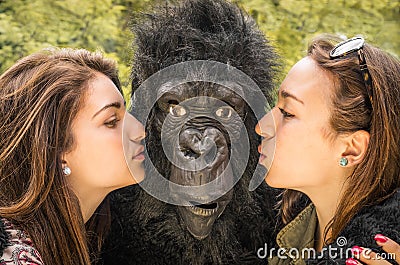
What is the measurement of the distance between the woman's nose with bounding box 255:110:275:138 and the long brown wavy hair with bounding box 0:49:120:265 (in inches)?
25.6

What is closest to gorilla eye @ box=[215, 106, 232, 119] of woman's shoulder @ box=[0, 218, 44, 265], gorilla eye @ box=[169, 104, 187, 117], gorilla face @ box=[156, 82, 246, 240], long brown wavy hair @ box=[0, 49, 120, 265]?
gorilla face @ box=[156, 82, 246, 240]

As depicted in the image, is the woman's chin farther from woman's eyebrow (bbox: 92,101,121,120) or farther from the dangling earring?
woman's eyebrow (bbox: 92,101,121,120)

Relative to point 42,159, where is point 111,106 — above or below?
above

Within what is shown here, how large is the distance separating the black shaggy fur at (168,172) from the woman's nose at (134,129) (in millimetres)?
29

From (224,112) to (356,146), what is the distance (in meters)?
0.48

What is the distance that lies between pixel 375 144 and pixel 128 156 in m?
0.87

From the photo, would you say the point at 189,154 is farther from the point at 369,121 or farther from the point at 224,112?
the point at 369,121

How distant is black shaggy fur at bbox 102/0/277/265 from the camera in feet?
7.48

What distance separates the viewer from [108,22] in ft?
12.2

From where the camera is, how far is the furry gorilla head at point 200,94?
216 centimetres

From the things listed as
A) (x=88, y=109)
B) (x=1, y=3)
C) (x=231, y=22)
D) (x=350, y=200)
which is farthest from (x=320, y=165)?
(x=1, y=3)

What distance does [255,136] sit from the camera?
241 centimetres

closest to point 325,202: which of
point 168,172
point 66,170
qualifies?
point 168,172

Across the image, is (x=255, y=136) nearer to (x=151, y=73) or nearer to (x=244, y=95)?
(x=244, y=95)
